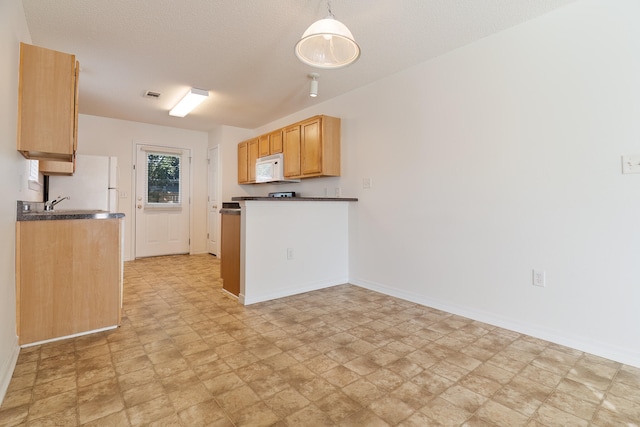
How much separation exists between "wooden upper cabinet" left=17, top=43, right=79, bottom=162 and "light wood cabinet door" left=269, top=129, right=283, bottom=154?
111 inches

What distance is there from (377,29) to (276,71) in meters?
1.25

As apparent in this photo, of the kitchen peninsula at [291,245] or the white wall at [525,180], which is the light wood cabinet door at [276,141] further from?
the white wall at [525,180]

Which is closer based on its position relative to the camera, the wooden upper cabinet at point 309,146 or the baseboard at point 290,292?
the baseboard at point 290,292

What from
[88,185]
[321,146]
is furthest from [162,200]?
[321,146]

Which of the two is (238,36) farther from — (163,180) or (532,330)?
(163,180)

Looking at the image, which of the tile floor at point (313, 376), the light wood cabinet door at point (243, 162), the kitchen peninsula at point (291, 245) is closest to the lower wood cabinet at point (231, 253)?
the kitchen peninsula at point (291, 245)

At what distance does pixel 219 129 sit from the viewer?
5887 millimetres

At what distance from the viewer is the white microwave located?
475cm

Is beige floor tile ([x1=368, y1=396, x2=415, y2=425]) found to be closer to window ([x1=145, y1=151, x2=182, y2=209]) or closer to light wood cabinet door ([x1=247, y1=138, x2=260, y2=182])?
light wood cabinet door ([x1=247, y1=138, x2=260, y2=182])

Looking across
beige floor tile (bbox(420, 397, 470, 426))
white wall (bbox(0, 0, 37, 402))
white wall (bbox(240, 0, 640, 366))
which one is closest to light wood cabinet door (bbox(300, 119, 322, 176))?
white wall (bbox(240, 0, 640, 366))

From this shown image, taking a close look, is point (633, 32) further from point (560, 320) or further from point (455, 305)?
point (455, 305)

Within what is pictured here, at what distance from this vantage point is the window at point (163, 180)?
5.77 meters

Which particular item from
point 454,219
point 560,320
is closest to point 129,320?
point 454,219

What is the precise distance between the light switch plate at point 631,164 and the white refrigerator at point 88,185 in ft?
18.8
